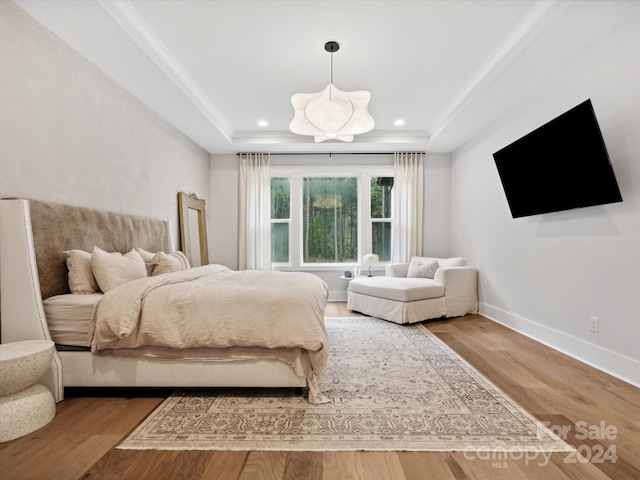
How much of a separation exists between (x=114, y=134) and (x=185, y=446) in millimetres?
2758

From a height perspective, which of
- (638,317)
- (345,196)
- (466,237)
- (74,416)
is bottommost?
(74,416)

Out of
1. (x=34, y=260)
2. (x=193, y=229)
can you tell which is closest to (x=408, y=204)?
(x=193, y=229)

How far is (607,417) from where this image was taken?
5.93ft

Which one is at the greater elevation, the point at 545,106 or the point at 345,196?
the point at 545,106

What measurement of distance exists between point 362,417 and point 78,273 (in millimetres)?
2117

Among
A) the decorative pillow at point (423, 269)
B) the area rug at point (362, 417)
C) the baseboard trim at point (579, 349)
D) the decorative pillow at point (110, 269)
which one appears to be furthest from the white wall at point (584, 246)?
the decorative pillow at point (110, 269)

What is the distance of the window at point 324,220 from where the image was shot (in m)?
5.64

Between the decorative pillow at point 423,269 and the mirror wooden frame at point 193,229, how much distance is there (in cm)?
314

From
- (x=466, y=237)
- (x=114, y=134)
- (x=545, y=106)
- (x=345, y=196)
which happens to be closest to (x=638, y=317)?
(x=545, y=106)

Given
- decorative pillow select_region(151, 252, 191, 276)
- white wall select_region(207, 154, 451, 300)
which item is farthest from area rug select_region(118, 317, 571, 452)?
white wall select_region(207, 154, 451, 300)

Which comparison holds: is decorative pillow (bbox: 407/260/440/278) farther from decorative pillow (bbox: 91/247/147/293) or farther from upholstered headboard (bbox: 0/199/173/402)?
upholstered headboard (bbox: 0/199/173/402)

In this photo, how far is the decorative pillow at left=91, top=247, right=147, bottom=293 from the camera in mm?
2289

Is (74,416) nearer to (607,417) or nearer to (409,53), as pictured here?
(607,417)

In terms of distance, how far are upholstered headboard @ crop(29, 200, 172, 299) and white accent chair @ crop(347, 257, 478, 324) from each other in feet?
9.11
